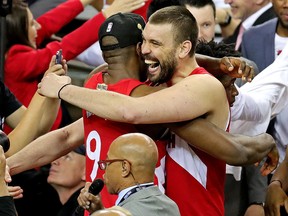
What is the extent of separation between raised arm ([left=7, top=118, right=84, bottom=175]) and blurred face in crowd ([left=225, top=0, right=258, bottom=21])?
3150 millimetres

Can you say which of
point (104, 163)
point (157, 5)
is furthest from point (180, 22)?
point (157, 5)

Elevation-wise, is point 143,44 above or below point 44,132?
above

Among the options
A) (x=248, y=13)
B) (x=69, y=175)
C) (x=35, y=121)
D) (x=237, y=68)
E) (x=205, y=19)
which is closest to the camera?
(x=237, y=68)

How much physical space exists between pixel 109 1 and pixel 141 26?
367 cm

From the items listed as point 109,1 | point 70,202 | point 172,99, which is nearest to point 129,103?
point 172,99

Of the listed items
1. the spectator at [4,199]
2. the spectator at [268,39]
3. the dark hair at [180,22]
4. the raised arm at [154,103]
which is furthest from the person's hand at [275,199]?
the spectator at [4,199]

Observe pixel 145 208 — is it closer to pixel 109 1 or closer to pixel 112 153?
pixel 112 153

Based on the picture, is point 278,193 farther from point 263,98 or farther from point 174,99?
point 174,99

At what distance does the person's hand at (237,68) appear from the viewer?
192 inches

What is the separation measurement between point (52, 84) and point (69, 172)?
226cm

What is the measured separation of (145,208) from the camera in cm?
424

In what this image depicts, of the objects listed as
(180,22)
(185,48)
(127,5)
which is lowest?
(127,5)

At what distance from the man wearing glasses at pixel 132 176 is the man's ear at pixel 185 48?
0.57 m

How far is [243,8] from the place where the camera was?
8.13m
